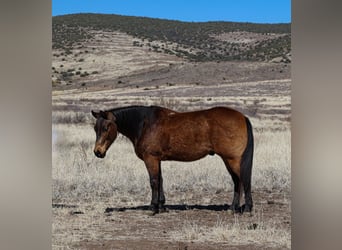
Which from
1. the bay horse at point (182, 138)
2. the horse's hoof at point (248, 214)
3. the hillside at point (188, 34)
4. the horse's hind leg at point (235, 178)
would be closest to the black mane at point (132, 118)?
the bay horse at point (182, 138)

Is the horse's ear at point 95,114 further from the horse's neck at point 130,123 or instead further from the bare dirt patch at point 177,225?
the bare dirt patch at point 177,225

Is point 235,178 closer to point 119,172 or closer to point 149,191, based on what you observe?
point 149,191

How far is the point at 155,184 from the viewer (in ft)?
17.5

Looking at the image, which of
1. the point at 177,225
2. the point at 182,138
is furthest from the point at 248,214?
the point at 182,138

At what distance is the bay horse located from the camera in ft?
17.5

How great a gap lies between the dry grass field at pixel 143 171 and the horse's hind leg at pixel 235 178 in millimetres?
43

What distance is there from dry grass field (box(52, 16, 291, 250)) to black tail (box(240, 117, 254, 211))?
0.12ft

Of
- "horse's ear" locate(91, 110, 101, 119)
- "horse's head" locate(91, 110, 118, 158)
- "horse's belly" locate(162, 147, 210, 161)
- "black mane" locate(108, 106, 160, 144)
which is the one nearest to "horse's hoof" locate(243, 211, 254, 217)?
"horse's belly" locate(162, 147, 210, 161)

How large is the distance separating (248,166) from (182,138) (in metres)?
0.51

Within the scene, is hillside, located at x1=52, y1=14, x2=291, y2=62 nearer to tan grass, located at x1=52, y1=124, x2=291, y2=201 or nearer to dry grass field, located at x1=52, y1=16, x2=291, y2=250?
dry grass field, located at x1=52, y1=16, x2=291, y2=250

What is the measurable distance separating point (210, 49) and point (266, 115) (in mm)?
659
